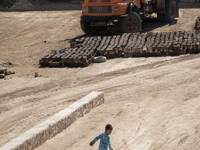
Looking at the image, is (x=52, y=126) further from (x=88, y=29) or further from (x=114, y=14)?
(x=88, y=29)

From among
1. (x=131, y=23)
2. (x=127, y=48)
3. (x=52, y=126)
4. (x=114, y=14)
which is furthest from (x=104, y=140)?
(x=131, y=23)

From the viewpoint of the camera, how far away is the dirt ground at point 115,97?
7941 mm

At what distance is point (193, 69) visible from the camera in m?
12.7

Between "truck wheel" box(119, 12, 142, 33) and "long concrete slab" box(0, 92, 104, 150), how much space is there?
24.6ft

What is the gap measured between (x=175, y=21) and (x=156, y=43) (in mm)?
5285

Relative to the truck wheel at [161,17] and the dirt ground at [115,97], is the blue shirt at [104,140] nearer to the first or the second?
the dirt ground at [115,97]

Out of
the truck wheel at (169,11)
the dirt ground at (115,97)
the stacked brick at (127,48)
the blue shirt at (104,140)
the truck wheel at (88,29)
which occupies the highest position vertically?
the truck wheel at (169,11)

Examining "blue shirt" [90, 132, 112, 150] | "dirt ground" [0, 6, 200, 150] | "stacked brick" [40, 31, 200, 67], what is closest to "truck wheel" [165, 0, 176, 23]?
"stacked brick" [40, 31, 200, 67]

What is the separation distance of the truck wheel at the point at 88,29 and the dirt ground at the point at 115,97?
1110mm

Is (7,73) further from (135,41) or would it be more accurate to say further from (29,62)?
(135,41)

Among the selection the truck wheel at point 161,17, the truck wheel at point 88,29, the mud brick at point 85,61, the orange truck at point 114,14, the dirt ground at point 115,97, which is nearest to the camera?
the dirt ground at point 115,97

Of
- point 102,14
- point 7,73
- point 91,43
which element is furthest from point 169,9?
point 7,73

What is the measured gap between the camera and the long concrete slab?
7.16 metres

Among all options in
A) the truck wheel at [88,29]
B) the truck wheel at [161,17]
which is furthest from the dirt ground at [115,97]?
the truck wheel at [161,17]
